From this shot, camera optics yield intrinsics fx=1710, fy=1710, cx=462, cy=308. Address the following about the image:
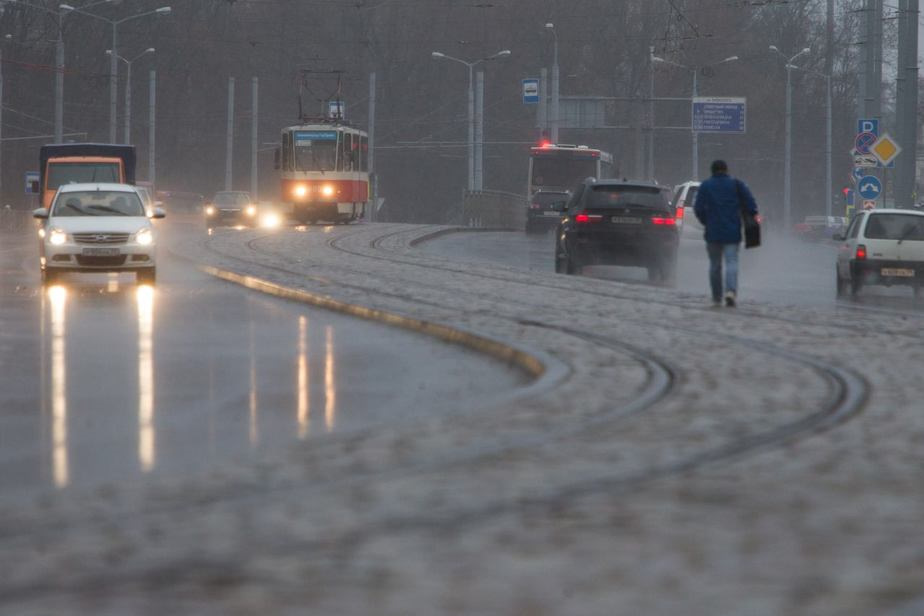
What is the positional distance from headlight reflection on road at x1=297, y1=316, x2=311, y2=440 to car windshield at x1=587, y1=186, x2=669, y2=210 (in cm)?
1120

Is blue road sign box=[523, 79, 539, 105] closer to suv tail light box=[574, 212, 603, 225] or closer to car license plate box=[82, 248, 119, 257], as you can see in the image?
suv tail light box=[574, 212, 603, 225]

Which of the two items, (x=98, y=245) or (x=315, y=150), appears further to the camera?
(x=315, y=150)

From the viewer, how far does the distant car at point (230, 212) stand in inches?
2511

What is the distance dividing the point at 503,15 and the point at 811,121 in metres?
20.0

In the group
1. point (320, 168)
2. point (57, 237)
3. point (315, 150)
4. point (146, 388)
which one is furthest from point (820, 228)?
point (146, 388)

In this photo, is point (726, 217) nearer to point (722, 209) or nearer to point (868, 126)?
point (722, 209)

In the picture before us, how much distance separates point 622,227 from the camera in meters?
26.4

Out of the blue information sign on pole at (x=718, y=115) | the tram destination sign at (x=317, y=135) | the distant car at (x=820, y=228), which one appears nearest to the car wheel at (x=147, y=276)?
the tram destination sign at (x=317, y=135)

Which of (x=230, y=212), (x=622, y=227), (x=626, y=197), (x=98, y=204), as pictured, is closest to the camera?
(x=98, y=204)

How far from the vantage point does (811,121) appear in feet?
314

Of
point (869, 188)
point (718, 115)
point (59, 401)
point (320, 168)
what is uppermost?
point (718, 115)

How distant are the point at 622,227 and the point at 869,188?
1249 cm

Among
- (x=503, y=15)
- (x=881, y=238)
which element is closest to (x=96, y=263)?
(x=881, y=238)

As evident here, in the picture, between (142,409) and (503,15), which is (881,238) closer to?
(142,409)
